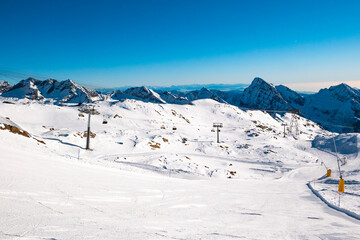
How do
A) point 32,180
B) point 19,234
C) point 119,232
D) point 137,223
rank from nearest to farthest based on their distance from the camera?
point 19,234 < point 119,232 < point 137,223 < point 32,180

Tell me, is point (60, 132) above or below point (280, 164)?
above

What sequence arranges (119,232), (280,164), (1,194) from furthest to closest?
(280,164)
(1,194)
(119,232)

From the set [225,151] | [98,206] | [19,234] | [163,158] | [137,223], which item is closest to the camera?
[19,234]

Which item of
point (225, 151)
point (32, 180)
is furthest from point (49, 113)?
point (32, 180)

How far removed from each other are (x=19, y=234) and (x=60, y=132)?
4354 cm

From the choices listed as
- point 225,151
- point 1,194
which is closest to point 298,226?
point 1,194

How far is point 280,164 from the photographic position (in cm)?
4328

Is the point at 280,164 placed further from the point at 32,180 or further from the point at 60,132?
the point at 60,132

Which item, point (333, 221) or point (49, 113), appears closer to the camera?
point (333, 221)

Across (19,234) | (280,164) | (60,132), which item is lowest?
(280,164)

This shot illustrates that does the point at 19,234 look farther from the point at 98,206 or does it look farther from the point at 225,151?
the point at 225,151

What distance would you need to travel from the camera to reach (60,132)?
143 feet

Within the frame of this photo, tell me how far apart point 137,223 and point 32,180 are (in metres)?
6.83

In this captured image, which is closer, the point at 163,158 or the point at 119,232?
the point at 119,232
